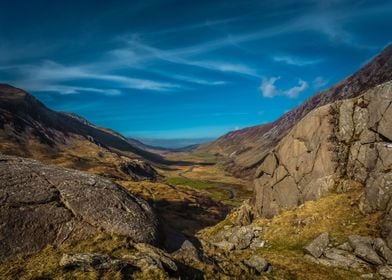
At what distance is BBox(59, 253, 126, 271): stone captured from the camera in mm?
17203

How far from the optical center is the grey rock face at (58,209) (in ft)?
67.2

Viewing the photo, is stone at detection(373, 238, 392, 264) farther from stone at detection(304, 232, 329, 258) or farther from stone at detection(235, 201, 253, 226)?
stone at detection(235, 201, 253, 226)

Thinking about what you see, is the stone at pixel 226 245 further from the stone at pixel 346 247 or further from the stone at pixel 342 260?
the stone at pixel 346 247

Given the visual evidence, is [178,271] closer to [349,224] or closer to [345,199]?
[349,224]

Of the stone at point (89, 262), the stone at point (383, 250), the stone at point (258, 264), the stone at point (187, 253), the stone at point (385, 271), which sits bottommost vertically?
the stone at point (258, 264)

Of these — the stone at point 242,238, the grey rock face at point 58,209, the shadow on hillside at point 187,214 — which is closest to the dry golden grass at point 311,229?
the stone at point 242,238

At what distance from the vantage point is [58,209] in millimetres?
Answer: 22547

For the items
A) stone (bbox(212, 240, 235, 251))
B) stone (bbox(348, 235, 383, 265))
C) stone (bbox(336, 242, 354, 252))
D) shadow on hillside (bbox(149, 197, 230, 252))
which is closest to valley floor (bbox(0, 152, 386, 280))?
stone (bbox(336, 242, 354, 252))

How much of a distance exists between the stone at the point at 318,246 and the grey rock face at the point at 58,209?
14.1m

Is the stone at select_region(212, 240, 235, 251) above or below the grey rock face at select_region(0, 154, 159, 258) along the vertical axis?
below

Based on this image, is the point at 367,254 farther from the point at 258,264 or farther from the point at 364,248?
the point at 258,264

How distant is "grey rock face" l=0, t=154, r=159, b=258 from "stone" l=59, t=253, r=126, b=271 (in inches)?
136

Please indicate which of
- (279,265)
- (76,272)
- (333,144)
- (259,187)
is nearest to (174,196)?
(259,187)

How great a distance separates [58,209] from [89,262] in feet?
20.6
